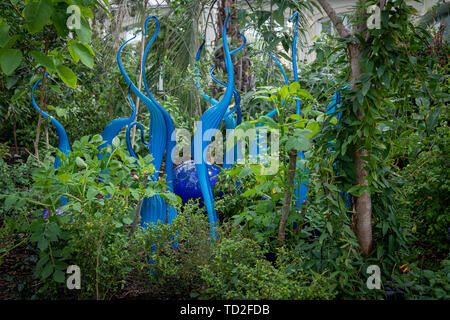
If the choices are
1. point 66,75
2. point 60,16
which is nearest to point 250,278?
point 66,75

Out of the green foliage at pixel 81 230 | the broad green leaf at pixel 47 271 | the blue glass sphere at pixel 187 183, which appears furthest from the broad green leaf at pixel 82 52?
the blue glass sphere at pixel 187 183

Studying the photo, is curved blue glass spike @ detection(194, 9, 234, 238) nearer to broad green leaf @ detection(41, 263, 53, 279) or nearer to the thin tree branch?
the thin tree branch

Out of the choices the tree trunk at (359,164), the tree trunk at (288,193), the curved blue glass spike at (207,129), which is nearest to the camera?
the tree trunk at (359,164)

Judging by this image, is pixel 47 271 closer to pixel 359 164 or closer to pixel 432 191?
pixel 359 164

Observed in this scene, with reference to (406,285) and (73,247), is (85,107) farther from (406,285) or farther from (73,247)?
(406,285)

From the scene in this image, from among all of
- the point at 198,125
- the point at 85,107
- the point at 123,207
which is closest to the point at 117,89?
the point at 85,107

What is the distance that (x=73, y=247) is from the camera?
1.88 m

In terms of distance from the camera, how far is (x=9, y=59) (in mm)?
1711

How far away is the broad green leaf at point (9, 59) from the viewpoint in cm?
168

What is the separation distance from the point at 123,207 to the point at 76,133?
3171mm

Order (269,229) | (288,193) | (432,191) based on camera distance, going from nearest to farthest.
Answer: (288,193)
(269,229)
(432,191)

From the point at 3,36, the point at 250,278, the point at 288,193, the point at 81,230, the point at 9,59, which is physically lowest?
the point at 250,278

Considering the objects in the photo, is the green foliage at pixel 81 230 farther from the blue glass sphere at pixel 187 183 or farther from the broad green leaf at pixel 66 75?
the blue glass sphere at pixel 187 183

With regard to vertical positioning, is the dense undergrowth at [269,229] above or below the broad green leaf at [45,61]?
below
